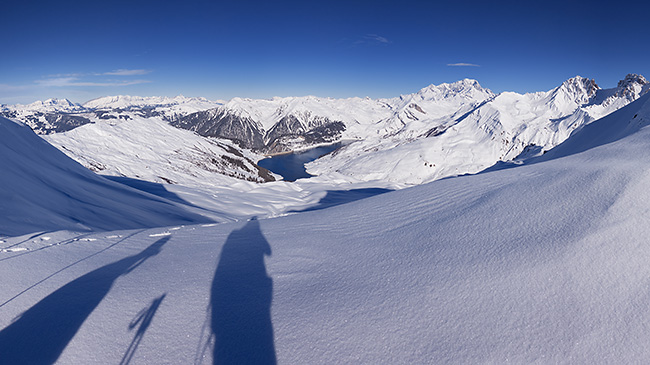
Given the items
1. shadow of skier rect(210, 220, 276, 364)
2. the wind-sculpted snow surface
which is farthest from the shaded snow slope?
shadow of skier rect(210, 220, 276, 364)

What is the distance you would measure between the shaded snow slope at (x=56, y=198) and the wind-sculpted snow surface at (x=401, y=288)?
4.93 meters

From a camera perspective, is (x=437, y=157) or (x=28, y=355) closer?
(x=28, y=355)

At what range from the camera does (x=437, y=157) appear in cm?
16062

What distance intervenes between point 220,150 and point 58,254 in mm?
173532

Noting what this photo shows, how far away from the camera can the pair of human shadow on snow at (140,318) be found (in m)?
4.34

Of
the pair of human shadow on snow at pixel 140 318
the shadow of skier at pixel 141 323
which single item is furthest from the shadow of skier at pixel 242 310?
the shadow of skier at pixel 141 323

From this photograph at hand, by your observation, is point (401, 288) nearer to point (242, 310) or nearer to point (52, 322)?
point (242, 310)

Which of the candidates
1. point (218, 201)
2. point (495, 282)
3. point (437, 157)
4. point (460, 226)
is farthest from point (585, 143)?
point (437, 157)

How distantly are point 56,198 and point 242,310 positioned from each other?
1473 cm

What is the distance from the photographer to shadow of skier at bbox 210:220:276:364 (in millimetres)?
4500

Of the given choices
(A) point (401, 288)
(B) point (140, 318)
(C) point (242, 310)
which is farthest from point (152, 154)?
(A) point (401, 288)

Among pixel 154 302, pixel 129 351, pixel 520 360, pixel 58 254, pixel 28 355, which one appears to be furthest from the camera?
pixel 58 254

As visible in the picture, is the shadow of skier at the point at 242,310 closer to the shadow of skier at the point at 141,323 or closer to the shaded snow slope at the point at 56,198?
the shadow of skier at the point at 141,323

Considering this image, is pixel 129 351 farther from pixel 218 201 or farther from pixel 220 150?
pixel 220 150
